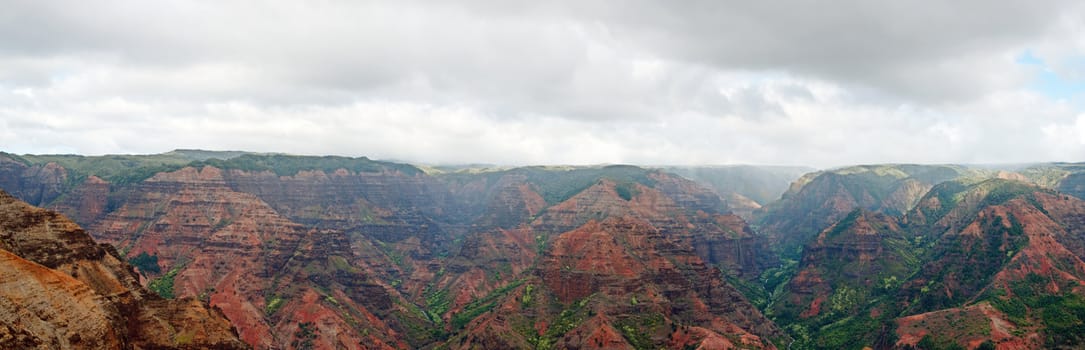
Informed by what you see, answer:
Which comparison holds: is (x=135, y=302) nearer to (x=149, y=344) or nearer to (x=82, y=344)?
(x=149, y=344)

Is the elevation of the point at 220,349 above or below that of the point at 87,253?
below

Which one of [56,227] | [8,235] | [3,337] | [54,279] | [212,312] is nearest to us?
[3,337]

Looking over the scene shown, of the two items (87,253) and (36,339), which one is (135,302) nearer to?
(87,253)

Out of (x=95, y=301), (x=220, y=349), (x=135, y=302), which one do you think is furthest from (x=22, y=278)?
(x=220, y=349)

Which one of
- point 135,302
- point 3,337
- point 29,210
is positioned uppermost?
point 29,210

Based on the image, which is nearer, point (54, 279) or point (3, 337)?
point (3, 337)

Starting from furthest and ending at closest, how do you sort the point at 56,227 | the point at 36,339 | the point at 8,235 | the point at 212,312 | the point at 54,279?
the point at 212,312 → the point at 56,227 → the point at 8,235 → the point at 54,279 → the point at 36,339
